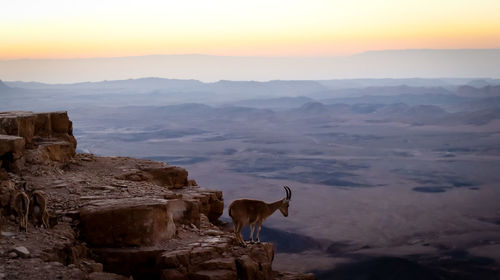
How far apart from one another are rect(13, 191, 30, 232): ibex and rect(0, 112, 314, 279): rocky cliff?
0.14m

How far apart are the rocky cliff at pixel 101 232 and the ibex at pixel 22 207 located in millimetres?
143

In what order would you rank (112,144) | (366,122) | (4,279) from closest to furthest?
1. (4,279)
2. (112,144)
3. (366,122)

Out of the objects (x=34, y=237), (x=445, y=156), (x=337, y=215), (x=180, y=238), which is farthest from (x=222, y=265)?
(x=445, y=156)

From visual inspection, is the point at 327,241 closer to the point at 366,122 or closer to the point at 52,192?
the point at 52,192

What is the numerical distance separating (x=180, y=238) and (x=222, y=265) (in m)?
1.59

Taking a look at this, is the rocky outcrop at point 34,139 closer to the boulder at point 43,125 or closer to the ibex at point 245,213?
the boulder at point 43,125

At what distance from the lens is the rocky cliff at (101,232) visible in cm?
1012

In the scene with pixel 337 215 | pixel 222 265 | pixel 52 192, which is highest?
pixel 52 192

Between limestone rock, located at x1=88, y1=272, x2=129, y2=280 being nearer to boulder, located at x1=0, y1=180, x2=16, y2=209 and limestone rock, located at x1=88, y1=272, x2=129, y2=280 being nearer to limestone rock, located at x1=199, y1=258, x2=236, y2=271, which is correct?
limestone rock, located at x1=199, y1=258, x2=236, y2=271

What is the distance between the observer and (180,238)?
1230cm

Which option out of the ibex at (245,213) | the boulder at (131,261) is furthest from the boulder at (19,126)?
the ibex at (245,213)

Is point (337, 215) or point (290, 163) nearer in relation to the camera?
point (337, 215)

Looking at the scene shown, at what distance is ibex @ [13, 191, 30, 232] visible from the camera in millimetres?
10766

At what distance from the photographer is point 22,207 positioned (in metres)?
10.8
